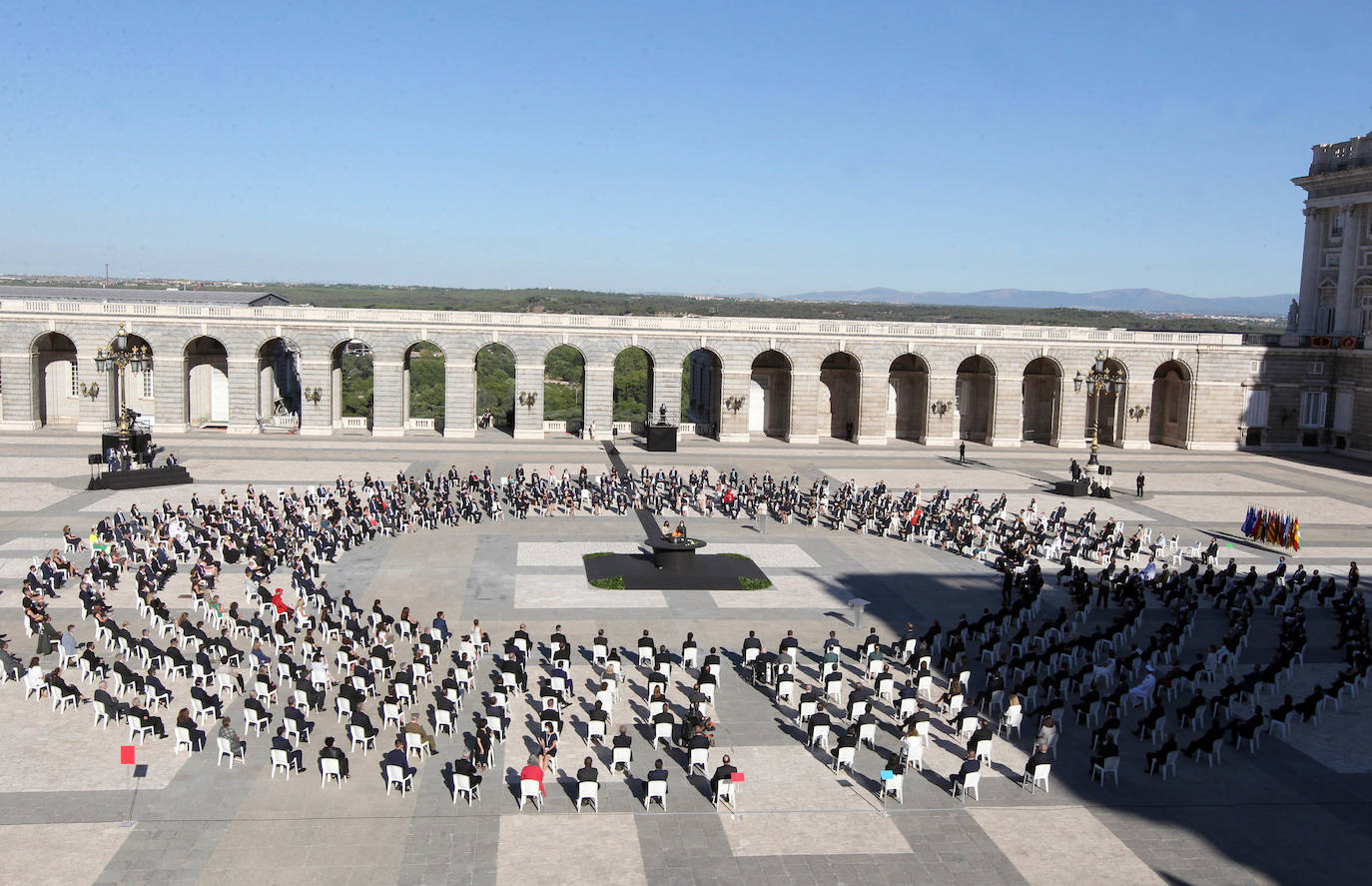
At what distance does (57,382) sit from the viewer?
5884 centimetres

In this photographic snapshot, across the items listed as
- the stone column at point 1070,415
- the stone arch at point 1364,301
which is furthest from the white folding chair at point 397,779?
the stone arch at point 1364,301

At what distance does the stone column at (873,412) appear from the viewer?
6138 cm

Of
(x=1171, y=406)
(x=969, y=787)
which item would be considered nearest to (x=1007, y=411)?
(x=1171, y=406)

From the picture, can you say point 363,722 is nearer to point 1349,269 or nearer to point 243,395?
point 243,395

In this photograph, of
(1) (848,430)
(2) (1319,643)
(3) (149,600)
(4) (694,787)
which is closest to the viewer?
(4) (694,787)

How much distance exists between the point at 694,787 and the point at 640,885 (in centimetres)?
315

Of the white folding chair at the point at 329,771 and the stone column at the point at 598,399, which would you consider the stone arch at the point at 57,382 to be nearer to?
the stone column at the point at 598,399

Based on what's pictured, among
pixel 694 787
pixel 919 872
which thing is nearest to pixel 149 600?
pixel 694 787

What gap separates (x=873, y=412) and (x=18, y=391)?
4441 centimetres

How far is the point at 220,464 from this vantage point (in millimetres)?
47531

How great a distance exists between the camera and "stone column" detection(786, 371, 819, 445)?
6078 cm

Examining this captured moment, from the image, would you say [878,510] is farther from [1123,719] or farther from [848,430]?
[848,430]

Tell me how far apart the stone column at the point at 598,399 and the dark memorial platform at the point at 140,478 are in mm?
21824

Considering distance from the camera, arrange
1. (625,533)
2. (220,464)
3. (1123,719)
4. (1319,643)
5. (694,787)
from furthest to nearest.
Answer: (220,464) < (625,533) < (1319,643) < (1123,719) < (694,787)
